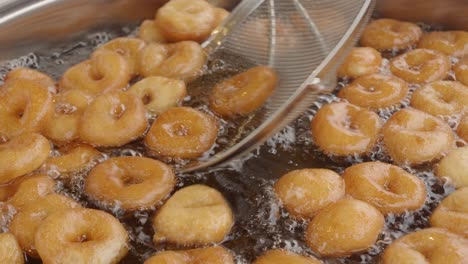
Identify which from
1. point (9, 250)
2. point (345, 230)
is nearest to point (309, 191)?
point (345, 230)

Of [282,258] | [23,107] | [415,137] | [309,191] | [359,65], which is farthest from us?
[359,65]

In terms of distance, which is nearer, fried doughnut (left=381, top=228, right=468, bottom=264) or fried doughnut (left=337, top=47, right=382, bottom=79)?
fried doughnut (left=381, top=228, right=468, bottom=264)

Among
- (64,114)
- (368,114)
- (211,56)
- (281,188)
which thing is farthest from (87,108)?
(368,114)

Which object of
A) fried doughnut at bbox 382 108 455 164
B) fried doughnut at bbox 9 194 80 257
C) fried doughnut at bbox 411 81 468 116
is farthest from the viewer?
fried doughnut at bbox 411 81 468 116

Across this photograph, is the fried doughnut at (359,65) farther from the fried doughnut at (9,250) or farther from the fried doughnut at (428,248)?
the fried doughnut at (9,250)

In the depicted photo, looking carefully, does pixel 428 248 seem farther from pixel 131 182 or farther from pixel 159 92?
pixel 159 92

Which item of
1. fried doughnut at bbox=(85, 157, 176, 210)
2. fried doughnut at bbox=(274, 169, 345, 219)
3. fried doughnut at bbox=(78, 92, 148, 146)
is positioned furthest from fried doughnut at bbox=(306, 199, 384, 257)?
fried doughnut at bbox=(78, 92, 148, 146)

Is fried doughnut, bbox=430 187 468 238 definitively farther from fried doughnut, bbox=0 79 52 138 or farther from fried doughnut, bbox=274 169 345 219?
fried doughnut, bbox=0 79 52 138
